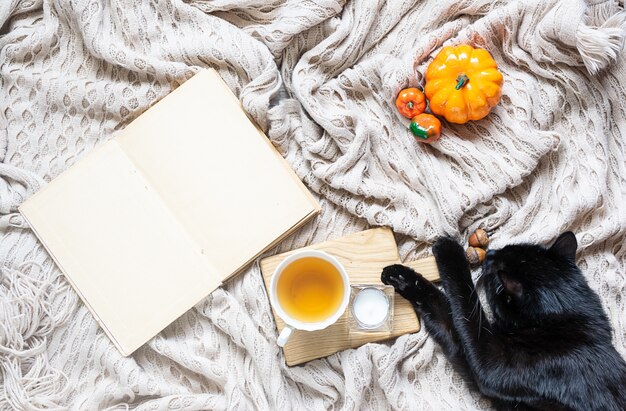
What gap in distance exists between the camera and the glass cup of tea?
857 mm

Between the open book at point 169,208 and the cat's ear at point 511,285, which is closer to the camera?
the cat's ear at point 511,285

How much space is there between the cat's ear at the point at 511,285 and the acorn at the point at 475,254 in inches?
4.4

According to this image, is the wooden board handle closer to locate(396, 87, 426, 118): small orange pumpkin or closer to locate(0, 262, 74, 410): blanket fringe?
locate(396, 87, 426, 118): small orange pumpkin

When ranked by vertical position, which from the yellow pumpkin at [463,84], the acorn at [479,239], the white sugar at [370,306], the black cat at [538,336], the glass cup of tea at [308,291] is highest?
the yellow pumpkin at [463,84]

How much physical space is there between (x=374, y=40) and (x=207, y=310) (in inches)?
21.9

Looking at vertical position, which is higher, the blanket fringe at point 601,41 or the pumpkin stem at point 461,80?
the pumpkin stem at point 461,80

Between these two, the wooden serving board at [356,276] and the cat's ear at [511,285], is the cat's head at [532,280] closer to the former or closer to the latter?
the cat's ear at [511,285]

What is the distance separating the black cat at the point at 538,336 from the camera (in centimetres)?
82

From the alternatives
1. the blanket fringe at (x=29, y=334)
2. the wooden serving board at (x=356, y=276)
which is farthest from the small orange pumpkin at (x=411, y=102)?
the blanket fringe at (x=29, y=334)

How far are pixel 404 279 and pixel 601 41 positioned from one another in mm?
499

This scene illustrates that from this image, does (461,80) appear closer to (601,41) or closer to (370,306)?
(601,41)

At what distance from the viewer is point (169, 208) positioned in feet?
3.13

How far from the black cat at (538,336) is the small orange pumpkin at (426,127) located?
0.73 ft

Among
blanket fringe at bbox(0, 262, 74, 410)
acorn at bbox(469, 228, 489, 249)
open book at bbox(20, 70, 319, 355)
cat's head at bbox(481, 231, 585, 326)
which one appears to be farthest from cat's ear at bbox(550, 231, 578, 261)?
blanket fringe at bbox(0, 262, 74, 410)
